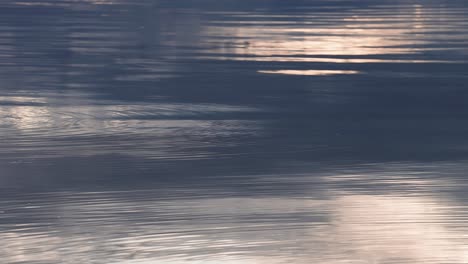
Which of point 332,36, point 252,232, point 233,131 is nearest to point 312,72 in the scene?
point 332,36

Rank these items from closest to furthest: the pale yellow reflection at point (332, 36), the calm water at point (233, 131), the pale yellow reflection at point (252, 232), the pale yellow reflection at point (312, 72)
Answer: the pale yellow reflection at point (252, 232) < the calm water at point (233, 131) < the pale yellow reflection at point (312, 72) < the pale yellow reflection at point (332, 36)

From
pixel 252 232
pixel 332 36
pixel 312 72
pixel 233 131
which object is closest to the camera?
pixel 252 232

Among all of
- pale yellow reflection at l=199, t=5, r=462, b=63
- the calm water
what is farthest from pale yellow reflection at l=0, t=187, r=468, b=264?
pale yellow reflection at l=199, t=5, r=462, b=63

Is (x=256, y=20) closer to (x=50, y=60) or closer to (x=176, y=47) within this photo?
(x=176, y=47)

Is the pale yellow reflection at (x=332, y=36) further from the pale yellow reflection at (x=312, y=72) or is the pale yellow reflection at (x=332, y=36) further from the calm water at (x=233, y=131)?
the pale yellow reflection at (x=312, y=72)

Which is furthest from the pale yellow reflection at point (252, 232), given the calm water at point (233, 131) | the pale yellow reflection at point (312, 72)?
the pale yellow reflection at point (312, 72)

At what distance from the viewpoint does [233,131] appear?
4.50 metres

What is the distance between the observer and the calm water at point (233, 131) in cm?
333

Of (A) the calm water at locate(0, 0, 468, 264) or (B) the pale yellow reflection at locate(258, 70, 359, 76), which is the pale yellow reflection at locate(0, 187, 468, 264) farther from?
(B) the pale yellow reflection at locate(258, 70, 359, 76)

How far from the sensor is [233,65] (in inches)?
220

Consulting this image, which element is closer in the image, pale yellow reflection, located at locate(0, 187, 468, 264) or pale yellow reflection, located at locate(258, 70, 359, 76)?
pale yellow reflection, located at locate(0, 187, 468, 264)

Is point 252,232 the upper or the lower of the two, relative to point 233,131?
lower

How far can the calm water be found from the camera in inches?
131

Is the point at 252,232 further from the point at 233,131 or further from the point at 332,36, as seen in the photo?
the point at 332,36
